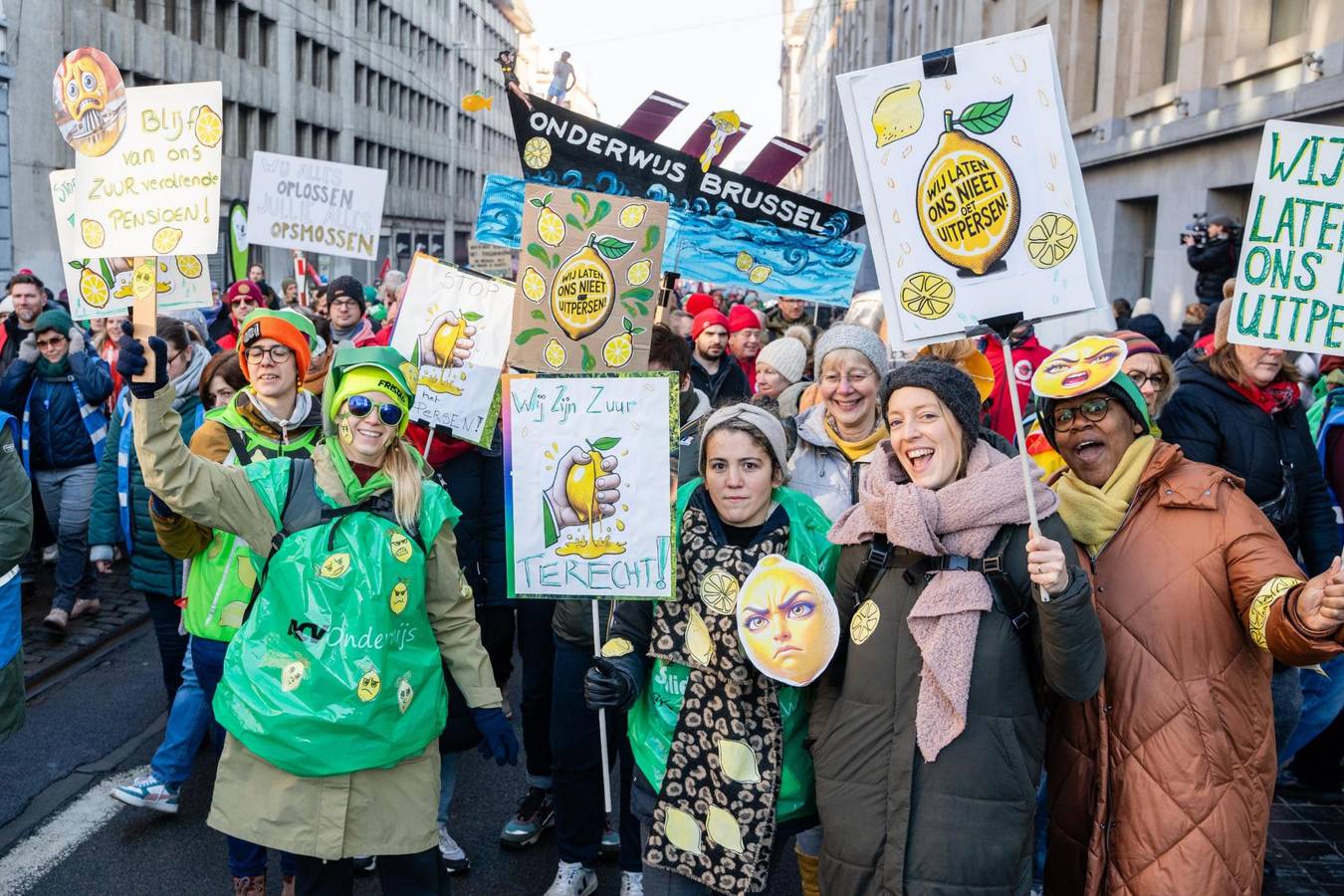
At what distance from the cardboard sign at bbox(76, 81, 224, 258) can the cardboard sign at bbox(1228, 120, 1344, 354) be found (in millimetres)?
3361

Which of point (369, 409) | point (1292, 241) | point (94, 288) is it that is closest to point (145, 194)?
Result: point (369, 409)

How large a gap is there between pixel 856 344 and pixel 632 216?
97 centimetres

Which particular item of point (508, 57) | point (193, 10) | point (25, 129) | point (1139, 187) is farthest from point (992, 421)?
point (193, 10)

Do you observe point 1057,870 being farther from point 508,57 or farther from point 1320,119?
point 1320,119

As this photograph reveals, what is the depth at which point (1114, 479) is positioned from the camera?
345 cm

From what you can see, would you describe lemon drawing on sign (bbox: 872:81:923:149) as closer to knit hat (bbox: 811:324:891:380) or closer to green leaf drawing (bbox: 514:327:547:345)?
knit hat (bbox: 811:324:891:380)

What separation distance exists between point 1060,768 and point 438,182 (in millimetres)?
70826

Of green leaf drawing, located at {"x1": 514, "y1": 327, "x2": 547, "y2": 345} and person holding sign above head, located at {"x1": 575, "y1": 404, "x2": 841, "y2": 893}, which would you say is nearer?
person holding sign above head, located at {"x1": 575, "y1": 404, "x2": 841, "y2": 893}

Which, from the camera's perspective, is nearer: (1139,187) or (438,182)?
(1139,187)

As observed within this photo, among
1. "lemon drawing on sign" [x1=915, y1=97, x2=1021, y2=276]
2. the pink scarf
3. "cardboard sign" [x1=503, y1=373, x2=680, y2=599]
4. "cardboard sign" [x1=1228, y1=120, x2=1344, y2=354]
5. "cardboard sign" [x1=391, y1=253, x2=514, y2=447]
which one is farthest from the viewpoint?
"cardboard sign" [x1=391, y1=253, x2=514, y2=447]

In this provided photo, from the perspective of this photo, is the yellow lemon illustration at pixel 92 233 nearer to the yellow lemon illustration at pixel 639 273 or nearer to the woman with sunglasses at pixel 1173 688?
the yellow lemon illustration at pixel 639 273

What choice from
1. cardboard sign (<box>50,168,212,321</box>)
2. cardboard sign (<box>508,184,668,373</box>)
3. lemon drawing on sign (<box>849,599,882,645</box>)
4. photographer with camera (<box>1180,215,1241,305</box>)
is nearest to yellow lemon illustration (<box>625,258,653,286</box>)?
cardboard sign (<box>508,184,668,373</box>)

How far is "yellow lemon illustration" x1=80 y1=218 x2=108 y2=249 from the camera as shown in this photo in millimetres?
4418

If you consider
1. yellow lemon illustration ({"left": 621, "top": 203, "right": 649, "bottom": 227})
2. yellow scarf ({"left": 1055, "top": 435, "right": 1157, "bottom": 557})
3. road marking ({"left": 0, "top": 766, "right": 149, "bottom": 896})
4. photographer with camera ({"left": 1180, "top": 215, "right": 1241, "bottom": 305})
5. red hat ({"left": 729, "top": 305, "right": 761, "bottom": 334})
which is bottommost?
road marking ({"left": 0, "top": 766, "right": 149, "bottom": 896})
